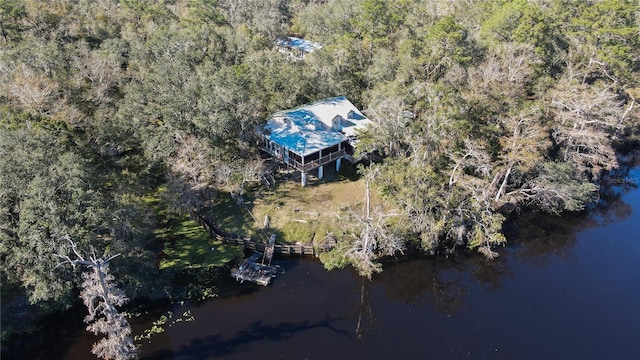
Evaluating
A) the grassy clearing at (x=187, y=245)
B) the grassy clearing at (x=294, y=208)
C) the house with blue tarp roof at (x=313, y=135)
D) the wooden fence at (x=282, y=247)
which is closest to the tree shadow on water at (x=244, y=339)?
the wooden fence at (x=282, y=247)

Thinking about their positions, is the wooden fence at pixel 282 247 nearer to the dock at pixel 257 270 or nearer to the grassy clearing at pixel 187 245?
the grassy clearing at pixel 187 245

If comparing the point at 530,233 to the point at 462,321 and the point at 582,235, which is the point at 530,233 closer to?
the point at 582,235

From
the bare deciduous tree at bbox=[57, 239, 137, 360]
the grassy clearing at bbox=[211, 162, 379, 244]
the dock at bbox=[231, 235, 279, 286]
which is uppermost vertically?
the bare deciduous tree at bbox=[57, 239, 137, 360]

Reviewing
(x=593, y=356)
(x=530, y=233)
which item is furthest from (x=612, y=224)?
(x=593, y=356)

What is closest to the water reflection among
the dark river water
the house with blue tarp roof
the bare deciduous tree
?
the dark river water

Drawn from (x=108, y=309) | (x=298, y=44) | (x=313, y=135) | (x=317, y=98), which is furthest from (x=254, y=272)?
(x=298, y=44)

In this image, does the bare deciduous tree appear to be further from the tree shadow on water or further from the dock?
the dock
